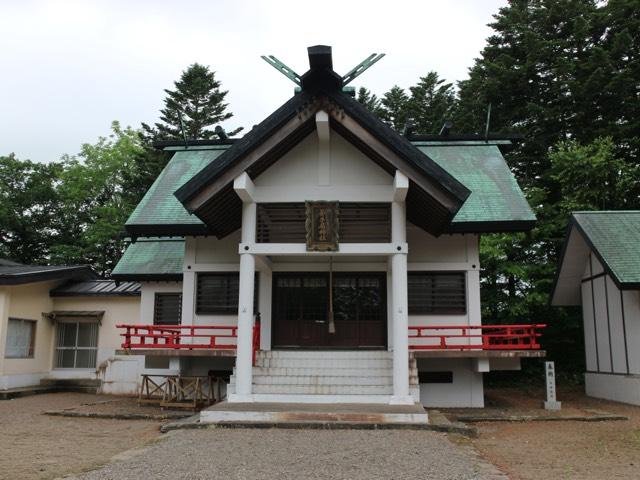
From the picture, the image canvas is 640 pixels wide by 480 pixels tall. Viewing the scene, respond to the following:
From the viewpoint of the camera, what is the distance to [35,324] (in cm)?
1814

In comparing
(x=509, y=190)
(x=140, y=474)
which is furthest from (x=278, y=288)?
(x=140, y=474)

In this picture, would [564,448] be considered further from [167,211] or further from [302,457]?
[167,211]

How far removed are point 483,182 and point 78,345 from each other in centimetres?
1452

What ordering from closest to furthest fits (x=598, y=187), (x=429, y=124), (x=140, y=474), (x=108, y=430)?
(x=140, y=474) → (x=108, y=430) → (x=598, y=187) → (x=429, y=124)

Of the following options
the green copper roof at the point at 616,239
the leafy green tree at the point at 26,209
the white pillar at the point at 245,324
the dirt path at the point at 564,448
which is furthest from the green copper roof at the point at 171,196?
the leafy green tree at the point at 26,209

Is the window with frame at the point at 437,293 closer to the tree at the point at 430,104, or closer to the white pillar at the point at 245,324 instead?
the white pillar at the point at 245,324

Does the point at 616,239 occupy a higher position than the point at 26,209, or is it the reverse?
the point at 26,209

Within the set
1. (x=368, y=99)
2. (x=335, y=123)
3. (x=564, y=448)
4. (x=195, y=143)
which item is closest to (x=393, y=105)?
(x=368, y=99)

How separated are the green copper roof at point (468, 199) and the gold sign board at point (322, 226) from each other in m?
3.51

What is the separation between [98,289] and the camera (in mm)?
19078

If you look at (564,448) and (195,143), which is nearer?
(564,448)

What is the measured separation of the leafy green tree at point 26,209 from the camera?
32.8 metres

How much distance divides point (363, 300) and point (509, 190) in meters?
4.86

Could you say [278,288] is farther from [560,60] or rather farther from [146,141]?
[146,141]
